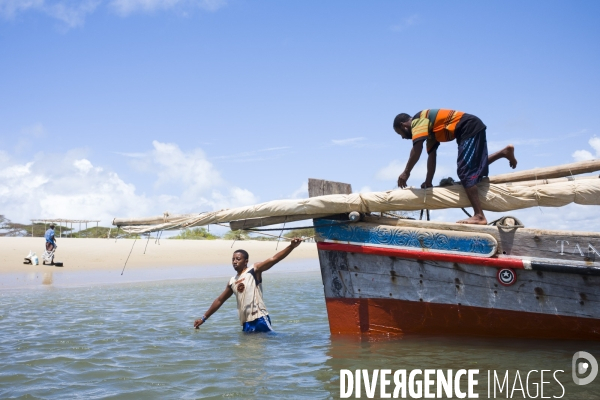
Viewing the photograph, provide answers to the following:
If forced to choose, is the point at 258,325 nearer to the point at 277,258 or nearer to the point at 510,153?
the point at 277,258

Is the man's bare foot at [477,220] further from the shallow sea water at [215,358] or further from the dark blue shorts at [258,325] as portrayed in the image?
the dark blue shorts at [258,325]

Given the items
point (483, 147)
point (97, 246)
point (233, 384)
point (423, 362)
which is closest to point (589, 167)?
point (483, 147)

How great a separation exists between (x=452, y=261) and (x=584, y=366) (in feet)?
4.68

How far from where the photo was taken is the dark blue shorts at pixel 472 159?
548 centimetres

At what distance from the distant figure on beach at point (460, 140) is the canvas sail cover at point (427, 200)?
0.47 feet

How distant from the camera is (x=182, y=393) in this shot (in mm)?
4320

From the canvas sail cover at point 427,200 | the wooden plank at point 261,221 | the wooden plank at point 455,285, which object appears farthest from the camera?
the wooden plank at point 261,221

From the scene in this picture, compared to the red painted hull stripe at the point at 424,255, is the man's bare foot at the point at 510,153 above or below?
above

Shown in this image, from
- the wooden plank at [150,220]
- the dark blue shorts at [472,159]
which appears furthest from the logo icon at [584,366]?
the wooden plank at [150,220]

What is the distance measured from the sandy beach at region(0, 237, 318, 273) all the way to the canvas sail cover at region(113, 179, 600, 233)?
42.0 feet

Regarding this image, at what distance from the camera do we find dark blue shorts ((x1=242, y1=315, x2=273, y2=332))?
6371 mm

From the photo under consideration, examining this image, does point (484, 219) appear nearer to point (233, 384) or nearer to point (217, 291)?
point (233, 384)

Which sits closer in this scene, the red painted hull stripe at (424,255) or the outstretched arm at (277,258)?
the red painted hull stripe at (424,255)

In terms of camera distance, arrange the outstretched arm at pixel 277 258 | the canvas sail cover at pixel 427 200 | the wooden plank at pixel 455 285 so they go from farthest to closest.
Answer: the outstretched arm at pixel 277 258 < the canvas sail cover at pixel 427 200 < the wooden plank at pixel 455 285
